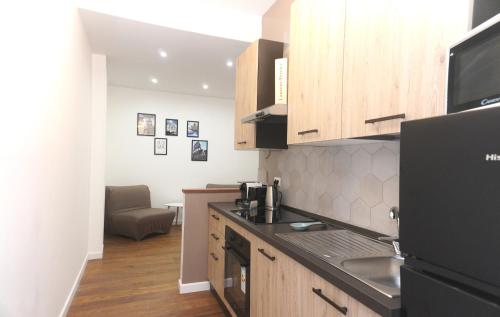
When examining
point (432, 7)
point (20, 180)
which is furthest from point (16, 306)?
point (432, 7)

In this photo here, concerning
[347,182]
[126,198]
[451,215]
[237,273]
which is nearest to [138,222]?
[126,198]

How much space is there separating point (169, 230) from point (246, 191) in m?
3.14

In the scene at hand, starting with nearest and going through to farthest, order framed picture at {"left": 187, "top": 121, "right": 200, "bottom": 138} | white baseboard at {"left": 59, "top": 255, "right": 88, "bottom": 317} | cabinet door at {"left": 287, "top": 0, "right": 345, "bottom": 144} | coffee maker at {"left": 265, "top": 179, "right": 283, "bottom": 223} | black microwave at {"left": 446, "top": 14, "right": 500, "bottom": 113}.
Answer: black microwave at {"left": 446, "top": 14, "right": 500, "bottom": 113}
cabinet door at {"left": 287, "top": 0, "right": 345, "bottom": 144}
white baseboard at {"left": 59, "top": 255, "right": 88, "bottom": 317}
coffee maker at {"left": 265, "top": 179, "right": 283, "bottom": 223}
framed picture at {"left": 187, "top": 121, "right": 200, "bottom": 138}

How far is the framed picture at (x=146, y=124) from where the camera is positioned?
5488 millimetres

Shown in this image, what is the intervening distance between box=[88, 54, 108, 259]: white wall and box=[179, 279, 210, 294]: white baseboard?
1.54 metres

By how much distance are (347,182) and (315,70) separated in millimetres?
713

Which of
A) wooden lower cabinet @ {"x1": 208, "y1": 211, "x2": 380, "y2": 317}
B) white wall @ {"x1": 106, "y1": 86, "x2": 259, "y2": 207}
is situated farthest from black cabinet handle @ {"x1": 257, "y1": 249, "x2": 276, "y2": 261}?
white wall @ {"x1": 106, "y1": 86, "x2": 259, "y2": 207}

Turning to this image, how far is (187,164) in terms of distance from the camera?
589 centimetres

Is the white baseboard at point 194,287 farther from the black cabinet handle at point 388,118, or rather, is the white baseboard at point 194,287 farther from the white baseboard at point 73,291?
the black cabinet handle at point 388,118

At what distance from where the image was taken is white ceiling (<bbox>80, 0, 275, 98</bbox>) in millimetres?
2895

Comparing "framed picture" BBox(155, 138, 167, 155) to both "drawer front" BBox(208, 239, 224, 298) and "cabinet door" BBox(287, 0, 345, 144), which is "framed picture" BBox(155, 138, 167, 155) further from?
"cabinet door" BBox(287, 0, 345, 144)

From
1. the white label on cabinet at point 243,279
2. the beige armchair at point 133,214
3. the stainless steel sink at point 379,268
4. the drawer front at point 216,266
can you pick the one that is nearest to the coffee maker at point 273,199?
the drawer front at point 216,266

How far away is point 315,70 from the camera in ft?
5.40

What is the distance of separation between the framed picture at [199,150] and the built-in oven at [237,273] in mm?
3846
